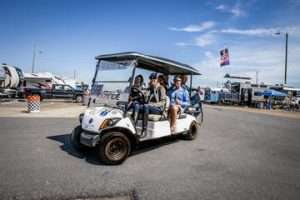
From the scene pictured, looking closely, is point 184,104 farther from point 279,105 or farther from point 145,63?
point 279,105

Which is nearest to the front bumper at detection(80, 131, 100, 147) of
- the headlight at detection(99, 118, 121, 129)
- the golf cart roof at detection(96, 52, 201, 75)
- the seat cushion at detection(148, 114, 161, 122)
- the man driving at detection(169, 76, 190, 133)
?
the headlight at detection(99, 118, 121, 129)

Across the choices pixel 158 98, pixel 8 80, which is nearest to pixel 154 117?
pixel 158 98

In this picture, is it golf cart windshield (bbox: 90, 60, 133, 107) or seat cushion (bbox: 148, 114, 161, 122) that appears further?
seat cushion (bbox: 148, 114, 161, 122)

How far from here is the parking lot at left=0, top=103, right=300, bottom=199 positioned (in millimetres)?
3410

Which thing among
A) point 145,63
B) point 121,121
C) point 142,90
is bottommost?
point 121,121

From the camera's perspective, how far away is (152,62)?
5.98 m

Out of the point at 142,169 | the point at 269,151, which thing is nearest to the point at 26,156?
the point at 142,169

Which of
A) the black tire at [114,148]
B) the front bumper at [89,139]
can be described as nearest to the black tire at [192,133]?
the black tire at [114,148]

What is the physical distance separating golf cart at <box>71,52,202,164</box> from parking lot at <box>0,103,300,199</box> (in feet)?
1.20

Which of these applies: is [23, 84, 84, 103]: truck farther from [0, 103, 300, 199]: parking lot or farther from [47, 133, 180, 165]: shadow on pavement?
[0, 103, 300, 199]: parking lot

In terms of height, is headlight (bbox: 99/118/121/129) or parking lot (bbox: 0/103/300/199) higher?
headlight (bbox: 99/118/121/129)

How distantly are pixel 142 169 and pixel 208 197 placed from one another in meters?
1.43

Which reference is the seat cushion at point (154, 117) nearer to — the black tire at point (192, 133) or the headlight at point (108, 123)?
the headlight at point (108, 123)

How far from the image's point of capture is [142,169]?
14.4ft
